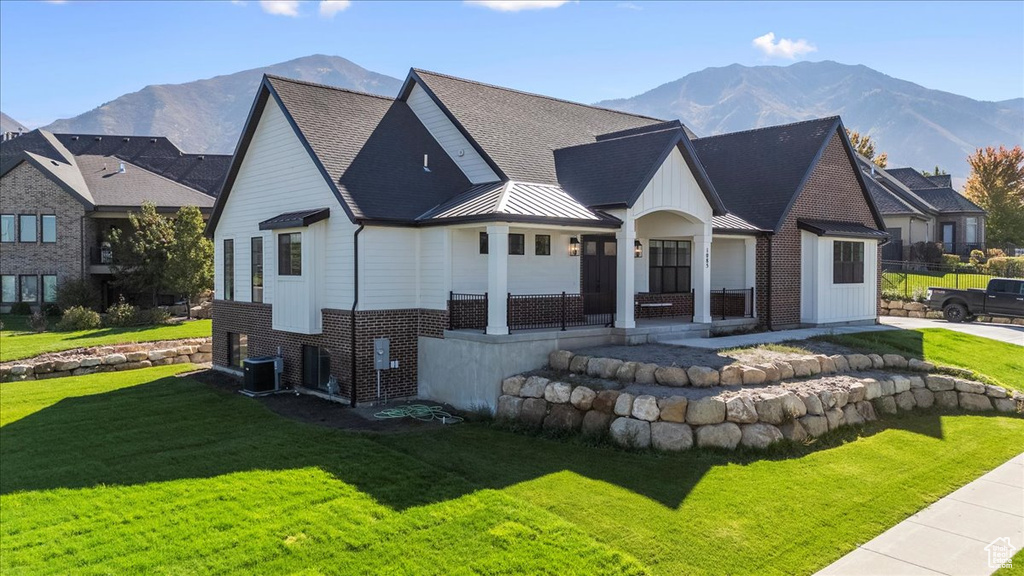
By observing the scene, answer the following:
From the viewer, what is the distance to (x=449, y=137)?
1747 cm

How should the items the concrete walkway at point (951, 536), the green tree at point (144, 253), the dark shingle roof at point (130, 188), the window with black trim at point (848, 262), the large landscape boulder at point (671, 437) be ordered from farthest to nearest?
the dark shingle roof at point (130, 188) < the green tree at point (144, 253) < the window with black trim at point (848, 262) < the large landscape boulder at point (671, 437) < the concrete walkway at point (951, 536)

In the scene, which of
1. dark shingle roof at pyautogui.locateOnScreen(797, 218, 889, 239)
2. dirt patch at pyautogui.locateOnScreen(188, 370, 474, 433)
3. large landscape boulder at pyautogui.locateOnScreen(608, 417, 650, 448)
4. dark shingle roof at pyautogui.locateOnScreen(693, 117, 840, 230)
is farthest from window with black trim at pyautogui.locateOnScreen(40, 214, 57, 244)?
dark shingle roof at pyautogui.locateOnScreen(797, 218, 889, 239)

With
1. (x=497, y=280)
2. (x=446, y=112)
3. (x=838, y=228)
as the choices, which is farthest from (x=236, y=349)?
(x=838, y=228)

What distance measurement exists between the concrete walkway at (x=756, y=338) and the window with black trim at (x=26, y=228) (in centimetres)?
3144

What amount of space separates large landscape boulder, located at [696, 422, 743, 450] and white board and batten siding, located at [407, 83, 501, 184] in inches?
321

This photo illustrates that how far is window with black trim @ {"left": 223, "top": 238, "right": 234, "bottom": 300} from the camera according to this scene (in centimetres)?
1912

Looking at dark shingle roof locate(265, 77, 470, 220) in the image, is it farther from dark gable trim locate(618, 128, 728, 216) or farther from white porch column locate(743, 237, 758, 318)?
white porch column locate(743, 237, 758, 318)

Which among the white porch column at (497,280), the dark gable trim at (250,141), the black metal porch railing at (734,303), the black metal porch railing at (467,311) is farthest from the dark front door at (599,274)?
the dark gable trim at (250,141)

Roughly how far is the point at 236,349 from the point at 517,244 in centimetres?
938

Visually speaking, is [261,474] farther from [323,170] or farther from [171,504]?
[323,170]

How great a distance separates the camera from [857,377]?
13125 mm

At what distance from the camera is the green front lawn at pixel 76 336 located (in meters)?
21.0

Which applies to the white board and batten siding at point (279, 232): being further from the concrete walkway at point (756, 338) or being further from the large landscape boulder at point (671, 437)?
the concrete walkway at point (756, 338)

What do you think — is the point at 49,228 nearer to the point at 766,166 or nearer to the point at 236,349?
the point at 236,349
